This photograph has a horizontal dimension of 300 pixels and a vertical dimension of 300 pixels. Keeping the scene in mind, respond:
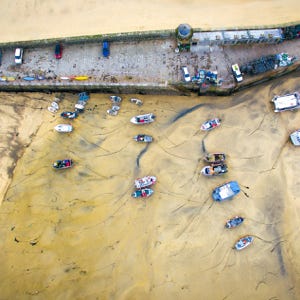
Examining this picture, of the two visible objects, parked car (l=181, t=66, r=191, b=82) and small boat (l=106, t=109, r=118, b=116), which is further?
small boat (l=106, t=109, r=118, b=116)

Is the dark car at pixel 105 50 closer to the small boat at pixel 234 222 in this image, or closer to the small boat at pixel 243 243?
the small boat at pixel 234 222

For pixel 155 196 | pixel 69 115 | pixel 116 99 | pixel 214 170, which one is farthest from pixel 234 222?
pixel 69 115

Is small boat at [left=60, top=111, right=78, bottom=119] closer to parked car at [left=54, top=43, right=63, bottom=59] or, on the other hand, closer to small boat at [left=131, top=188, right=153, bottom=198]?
parked car at [left=54, top=43, right=63, bottom=59]

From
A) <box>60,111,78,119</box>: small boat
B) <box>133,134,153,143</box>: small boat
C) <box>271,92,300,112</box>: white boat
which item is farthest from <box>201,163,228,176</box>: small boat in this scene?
<box>60,111,78,119</box>: small boat

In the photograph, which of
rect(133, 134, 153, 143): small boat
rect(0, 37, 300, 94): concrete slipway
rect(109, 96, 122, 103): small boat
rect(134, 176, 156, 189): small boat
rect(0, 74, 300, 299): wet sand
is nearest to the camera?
rect(0, 74, 300, 299): wet sand

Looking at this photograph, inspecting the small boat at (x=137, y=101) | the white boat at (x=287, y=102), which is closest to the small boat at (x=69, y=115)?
the small boat at (x=137, y=101)

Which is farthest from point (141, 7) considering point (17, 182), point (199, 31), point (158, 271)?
point (158, 271)

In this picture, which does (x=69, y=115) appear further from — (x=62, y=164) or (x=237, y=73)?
(x=237, y=73)
